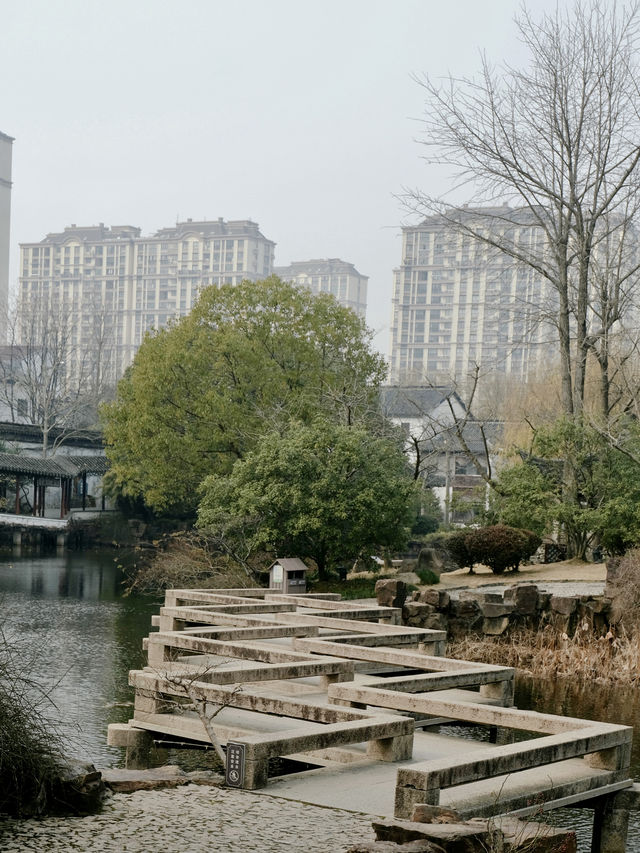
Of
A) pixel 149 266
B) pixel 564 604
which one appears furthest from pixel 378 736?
pixel 149 266

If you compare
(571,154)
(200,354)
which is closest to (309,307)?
(200,354)

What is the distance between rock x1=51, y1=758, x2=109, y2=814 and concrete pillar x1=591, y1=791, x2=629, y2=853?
350 cm

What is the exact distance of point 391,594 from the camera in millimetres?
17547

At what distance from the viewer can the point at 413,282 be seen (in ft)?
414

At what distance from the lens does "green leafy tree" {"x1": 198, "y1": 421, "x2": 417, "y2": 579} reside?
20922 millimetres

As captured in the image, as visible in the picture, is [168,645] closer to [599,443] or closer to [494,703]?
[494,703]

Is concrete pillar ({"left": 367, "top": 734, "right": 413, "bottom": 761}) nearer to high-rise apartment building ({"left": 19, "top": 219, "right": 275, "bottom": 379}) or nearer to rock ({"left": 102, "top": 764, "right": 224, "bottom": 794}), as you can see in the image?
rock ({"left": 102, "top": 764, "right": 224, "bottom": 794})

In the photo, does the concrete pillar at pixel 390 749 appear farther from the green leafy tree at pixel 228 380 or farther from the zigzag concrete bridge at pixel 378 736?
the green leafy tree at pixel 228 380

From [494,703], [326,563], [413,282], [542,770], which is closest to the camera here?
[542,770]

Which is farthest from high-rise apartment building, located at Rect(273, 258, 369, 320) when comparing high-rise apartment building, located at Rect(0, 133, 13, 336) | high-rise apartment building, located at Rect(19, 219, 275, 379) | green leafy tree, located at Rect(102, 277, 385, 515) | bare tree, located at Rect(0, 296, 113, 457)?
green leafy tree, located at Rect(102, 277, 385, 515)

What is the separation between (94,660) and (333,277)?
14520cm

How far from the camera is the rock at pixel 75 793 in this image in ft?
18.7

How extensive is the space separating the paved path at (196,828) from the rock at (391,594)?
1165 centimetres

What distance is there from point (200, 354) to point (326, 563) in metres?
9.93
